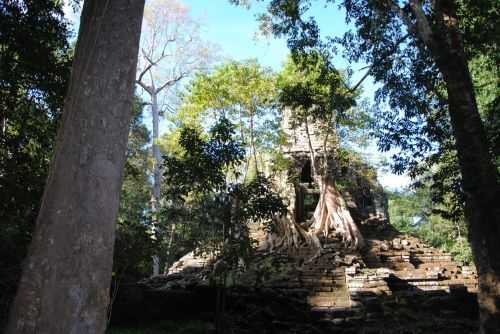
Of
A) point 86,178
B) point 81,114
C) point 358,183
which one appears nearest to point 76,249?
point 86,178

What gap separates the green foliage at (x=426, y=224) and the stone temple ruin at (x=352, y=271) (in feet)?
22.9

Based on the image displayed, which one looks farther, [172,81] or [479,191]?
[172,81]

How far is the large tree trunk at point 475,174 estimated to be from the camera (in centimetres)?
441

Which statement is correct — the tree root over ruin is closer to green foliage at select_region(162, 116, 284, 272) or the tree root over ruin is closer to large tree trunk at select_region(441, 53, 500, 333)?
green foliage at select_region(162, 116, 284, 272)

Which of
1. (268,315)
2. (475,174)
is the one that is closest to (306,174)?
(268,315)

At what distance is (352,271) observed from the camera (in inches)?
411

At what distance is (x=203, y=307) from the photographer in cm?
746

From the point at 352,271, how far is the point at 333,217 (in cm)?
405

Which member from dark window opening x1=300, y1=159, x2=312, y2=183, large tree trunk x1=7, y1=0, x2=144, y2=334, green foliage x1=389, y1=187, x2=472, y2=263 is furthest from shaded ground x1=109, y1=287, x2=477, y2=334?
green foliage x1=389, y1=187, x2=472, y2=263

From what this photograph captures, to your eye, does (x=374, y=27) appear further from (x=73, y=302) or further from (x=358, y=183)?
(x=358, y=183)

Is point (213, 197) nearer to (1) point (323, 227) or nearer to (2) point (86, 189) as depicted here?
(2) point (86, 189)

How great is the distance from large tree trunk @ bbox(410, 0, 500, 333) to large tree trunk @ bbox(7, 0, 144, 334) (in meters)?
4.17

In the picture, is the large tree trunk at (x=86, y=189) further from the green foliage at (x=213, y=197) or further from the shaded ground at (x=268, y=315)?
the shaded ground at (x=268, y=315)

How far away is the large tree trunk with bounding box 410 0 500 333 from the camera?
4.41 metres
